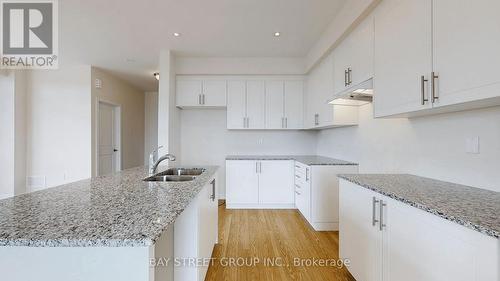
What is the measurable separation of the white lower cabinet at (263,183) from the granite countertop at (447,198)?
215 cm

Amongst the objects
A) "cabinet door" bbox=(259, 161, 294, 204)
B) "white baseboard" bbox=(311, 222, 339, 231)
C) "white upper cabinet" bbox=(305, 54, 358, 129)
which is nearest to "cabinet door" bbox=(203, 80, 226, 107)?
"cabinet door" bbox=(259, 161, 294, 204)

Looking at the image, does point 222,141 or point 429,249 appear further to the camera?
A: point 222,141

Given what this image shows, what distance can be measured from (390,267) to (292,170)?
8.61 feet

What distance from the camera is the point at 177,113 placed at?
441 centimetres

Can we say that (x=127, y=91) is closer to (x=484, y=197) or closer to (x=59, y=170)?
(x=59, y=170)

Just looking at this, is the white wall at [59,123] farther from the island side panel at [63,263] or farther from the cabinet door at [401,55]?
the cabinet door at [401,55]

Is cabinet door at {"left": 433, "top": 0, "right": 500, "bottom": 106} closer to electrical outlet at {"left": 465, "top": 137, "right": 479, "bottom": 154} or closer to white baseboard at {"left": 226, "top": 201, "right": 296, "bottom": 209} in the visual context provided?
electrical outlet at {"left": 465, "top": 137, "right": 479, "bottom": 154}

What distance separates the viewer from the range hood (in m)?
2.25

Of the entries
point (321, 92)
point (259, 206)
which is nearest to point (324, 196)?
point (259, 206)

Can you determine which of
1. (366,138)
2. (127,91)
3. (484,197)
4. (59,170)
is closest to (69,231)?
(484,197)

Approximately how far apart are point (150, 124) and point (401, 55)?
6300 mm

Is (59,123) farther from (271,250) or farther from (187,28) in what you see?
(271,250)

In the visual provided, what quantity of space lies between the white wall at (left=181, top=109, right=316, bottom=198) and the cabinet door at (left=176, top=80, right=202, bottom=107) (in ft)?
1.50

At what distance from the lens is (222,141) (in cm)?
477
